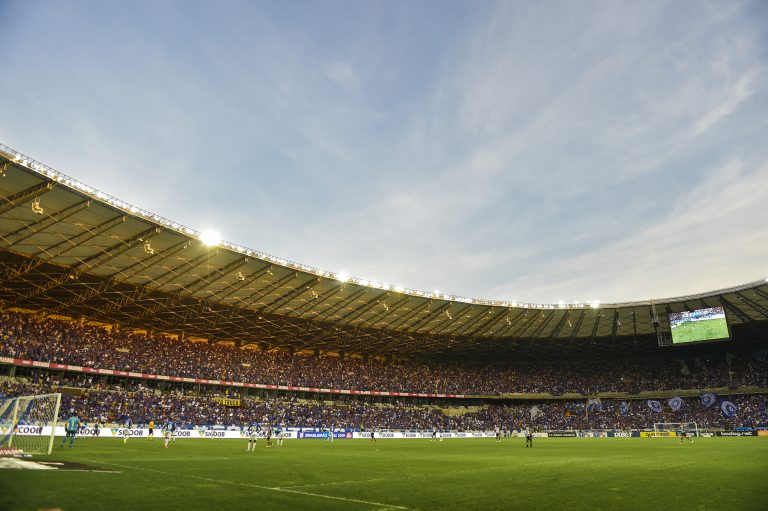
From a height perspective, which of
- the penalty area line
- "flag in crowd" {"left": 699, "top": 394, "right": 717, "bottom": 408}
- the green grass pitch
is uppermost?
the green grass pitch

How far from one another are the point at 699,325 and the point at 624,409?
67.1 ft

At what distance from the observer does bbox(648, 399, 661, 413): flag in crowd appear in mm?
72312

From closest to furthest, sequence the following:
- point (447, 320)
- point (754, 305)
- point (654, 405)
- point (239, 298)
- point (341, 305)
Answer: point (239, 298)
point (341, 305)
point (754, 305)
point (447, 320)
point (654, 405)

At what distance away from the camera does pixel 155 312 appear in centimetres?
5509

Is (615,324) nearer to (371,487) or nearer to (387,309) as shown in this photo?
(387,309)

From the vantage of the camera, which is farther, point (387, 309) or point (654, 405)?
point (654, 405)

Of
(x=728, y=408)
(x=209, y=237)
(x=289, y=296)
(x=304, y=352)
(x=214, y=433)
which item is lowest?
(x=214, y=433)

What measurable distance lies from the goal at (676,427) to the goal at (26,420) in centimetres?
6756

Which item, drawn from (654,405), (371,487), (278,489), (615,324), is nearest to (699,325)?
(615,324)

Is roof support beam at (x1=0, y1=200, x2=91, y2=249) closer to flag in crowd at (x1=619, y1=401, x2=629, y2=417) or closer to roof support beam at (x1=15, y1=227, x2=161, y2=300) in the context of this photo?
roof support beam at (x1=15, y1=227, x2=161, y2=300)

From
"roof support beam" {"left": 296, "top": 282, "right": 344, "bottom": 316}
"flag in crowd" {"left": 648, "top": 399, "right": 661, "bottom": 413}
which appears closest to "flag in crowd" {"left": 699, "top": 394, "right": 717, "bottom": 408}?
"flag in crowd" {"left": 648, "top": 399, "right": 661, "bottom": 413}

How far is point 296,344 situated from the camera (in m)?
71.8

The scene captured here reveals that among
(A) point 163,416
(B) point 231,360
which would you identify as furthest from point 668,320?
(A) point 163,416

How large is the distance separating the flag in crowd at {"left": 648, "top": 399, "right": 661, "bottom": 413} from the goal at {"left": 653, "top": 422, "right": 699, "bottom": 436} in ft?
13.9
